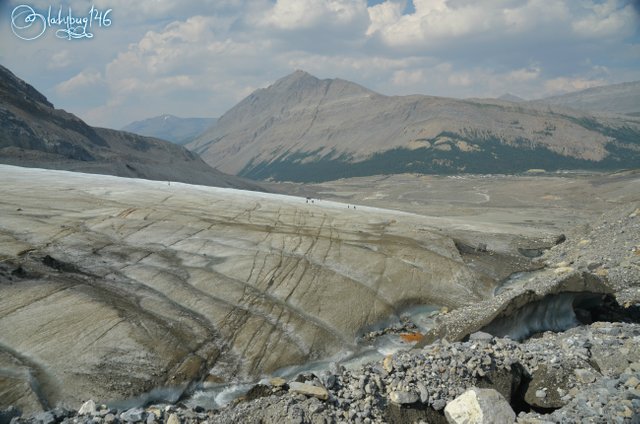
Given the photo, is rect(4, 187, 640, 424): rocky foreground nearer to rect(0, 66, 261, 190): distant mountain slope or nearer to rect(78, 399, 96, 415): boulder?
rect(78, 399, 96, 415): boulder

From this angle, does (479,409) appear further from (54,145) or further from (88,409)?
(54,145)

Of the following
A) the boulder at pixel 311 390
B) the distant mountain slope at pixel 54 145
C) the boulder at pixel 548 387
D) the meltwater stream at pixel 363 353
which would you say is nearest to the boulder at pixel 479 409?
the boulder at pixel 548 387

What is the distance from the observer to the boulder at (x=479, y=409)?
11938 millimetres

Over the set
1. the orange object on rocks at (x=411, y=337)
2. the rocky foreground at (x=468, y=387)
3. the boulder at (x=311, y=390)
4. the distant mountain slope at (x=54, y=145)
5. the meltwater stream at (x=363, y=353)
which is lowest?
the orange object on rocks at (x=411, y=337)

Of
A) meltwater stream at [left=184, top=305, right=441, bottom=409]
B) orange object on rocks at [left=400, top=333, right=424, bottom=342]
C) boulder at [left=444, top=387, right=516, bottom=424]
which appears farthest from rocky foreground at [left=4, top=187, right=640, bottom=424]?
orange object on rocks at [left=400, top=333, right=424, bottom=342]

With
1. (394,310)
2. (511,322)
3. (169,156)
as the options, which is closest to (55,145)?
(169,156)

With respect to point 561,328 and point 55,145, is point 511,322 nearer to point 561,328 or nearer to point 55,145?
point 561,328

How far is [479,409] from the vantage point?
12.0 meters

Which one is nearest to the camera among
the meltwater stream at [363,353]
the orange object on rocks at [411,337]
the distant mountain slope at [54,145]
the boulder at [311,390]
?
the boulder at [311,390]

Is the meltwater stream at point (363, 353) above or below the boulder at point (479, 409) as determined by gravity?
below

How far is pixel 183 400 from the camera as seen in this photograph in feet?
52.6

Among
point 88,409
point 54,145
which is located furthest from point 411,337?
point 54,145

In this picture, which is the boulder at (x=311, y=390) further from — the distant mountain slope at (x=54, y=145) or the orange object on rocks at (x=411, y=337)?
the distant mountain slope at (x=54, y=145)

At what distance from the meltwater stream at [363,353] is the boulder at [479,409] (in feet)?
12.9
